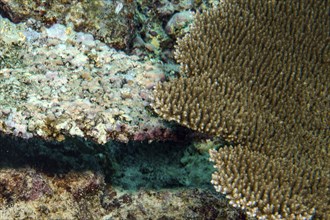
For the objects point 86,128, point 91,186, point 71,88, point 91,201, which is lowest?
point 91,201

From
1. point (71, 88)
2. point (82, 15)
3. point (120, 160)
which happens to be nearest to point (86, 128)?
point (71, 88)

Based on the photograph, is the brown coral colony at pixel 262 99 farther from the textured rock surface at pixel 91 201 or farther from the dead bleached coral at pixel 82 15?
the dead bleached coral at pixel 82 15

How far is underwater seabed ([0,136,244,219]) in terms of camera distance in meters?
3.51

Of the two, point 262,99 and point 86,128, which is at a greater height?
point 262,99

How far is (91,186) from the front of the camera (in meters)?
3.84

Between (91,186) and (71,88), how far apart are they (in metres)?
1.16

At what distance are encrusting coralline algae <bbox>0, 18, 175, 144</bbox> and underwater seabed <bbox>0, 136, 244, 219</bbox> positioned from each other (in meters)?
0.79

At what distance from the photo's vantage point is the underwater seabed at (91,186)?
3514 millimetres

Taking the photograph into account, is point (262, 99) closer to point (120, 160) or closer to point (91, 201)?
point (120, 160)

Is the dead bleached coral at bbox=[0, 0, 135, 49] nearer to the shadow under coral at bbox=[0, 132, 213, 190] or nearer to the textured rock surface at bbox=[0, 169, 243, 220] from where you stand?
the shadow under coral at bbox=[0, 132, 213, 190]

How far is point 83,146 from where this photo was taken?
13.7ft

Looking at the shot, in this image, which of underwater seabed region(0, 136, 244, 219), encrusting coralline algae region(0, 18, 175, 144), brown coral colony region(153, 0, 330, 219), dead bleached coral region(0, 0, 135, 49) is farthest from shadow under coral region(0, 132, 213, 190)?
dead bleached coral region(0, 0, 135, 49)

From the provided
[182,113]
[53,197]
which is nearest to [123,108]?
[182,113]

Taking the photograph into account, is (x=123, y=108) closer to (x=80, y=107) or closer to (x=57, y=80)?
(x=80, y=107)
